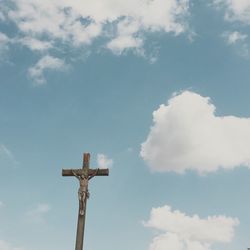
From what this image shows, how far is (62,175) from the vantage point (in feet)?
69.7

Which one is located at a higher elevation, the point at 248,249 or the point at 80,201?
the point at 248,249

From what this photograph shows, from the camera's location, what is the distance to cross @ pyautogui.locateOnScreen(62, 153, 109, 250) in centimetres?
1988

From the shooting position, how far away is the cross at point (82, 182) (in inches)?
782

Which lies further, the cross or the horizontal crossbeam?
the horizontal crossbeam

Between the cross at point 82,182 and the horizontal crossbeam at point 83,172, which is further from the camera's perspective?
the horizontal crossbeam at point 83,172

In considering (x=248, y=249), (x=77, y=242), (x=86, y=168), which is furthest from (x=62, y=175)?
(x=248, y=249)

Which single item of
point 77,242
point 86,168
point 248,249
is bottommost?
point 77,242

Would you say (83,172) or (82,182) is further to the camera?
(83,172)

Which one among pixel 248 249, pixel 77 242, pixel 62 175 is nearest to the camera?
pixel 77 242

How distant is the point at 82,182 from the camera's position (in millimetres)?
20734

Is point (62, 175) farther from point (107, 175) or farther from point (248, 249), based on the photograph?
point (248, 249)

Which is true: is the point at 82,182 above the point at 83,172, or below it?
below

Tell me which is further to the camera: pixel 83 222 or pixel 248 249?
pixel 248 249

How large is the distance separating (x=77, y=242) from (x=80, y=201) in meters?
1.57
